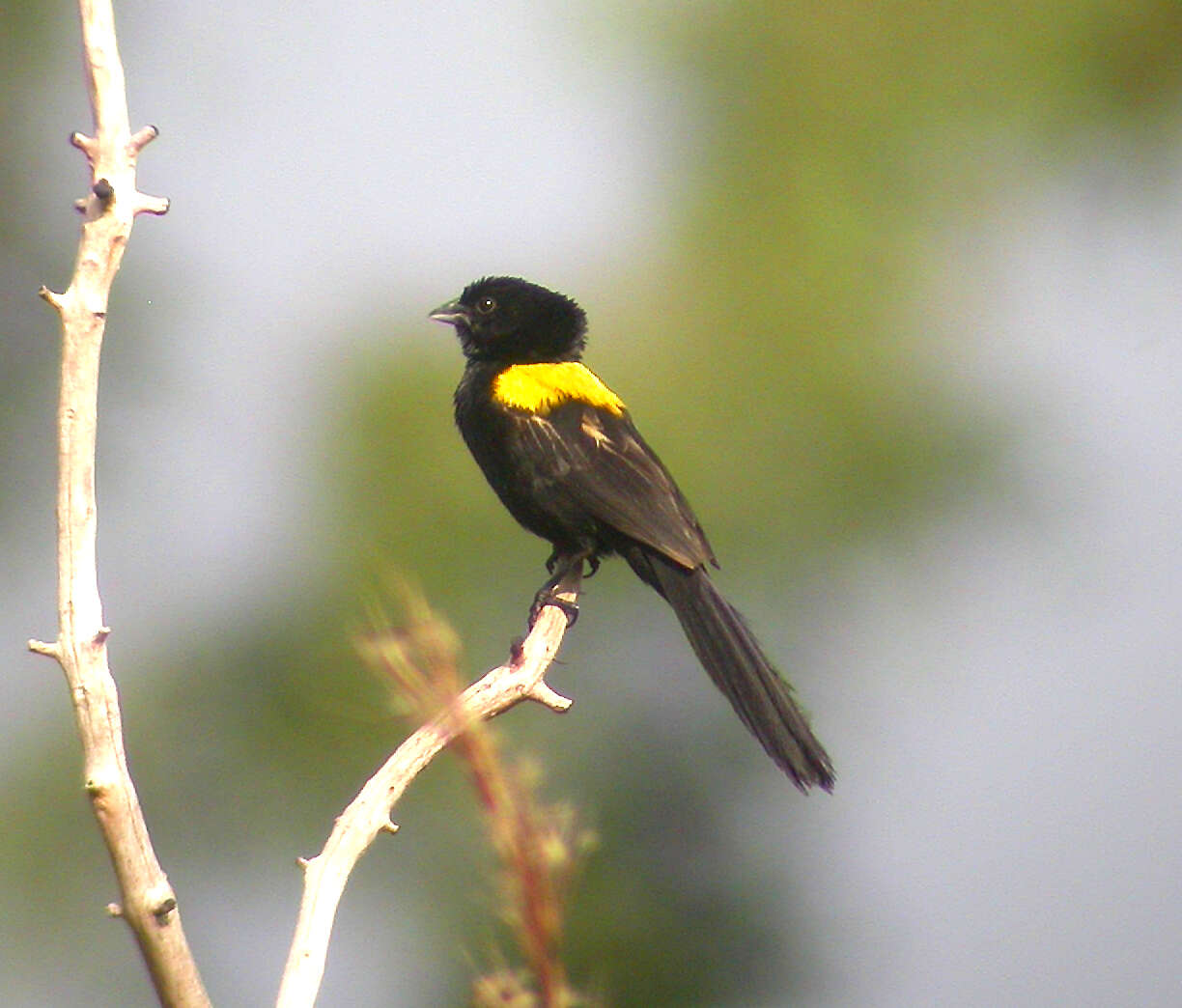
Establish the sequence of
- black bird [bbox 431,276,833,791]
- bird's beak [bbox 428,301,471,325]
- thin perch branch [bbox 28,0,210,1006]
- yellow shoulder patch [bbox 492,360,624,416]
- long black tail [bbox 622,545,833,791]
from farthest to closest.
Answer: bird's beak [bbox 428,301,471,325] → yellow shoulder patch [bbox 492,360,624,416] → black bird [bbox 431,276,833,791] → long black tail [bbox 622,545,833,791] → thin perch branch [bbox 28,0,210,1006]

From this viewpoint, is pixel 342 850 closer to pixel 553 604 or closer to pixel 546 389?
pixel 553 604

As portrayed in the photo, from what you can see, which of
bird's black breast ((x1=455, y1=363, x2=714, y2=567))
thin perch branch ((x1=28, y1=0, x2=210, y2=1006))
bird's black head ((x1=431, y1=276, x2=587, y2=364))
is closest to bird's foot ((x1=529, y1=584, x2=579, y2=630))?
bird's black breast ((x1=455, y1=363, x2=714, y2=567))

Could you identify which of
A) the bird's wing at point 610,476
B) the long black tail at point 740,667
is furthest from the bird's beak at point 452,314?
the long black tail at point 740,667

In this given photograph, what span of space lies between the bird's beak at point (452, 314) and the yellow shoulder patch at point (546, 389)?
209 millimetres

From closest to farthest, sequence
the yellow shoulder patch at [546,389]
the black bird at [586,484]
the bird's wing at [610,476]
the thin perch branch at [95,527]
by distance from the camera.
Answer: the thin perch branch at [95,527] < the black bird at [586,484] < the bird's wing at [610,476] < the yellow shoulder patch at [546,389]

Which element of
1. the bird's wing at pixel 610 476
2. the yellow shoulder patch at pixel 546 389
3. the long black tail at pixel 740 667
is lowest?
the long black tail at pixel 740 667

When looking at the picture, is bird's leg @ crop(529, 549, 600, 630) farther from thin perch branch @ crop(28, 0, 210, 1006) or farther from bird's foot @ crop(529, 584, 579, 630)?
thin perch branch @ crop(28, 0, 210, 1006)

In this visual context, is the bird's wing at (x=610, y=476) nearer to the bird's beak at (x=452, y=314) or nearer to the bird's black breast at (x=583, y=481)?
the bird's black breast at (x=583, y=481)

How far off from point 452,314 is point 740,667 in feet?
Answer: 4.33

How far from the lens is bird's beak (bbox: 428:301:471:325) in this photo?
4.32 metres

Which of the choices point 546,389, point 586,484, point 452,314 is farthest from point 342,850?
point 452,314

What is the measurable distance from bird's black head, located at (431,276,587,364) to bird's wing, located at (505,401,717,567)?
1.20ft

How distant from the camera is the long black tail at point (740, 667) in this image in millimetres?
3432

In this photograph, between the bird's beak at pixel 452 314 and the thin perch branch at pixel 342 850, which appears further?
the bird's beak at pixel 452 314
